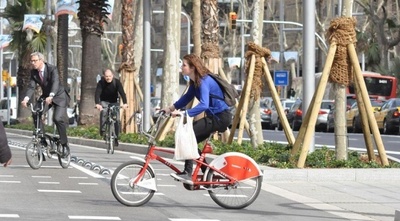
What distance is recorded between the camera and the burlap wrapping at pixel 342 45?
1842 centimetres

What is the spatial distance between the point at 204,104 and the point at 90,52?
24.0 meters

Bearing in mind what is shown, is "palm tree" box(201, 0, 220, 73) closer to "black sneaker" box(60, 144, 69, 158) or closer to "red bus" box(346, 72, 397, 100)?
"black sneaker" box(60, 144, 69, 158)

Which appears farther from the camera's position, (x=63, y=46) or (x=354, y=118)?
(x=354, y=118)

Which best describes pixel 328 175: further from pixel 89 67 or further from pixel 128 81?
pixel 89 67

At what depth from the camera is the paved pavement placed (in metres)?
13.9

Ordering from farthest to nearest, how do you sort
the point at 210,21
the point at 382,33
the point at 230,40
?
the point at 230,40 → the point at 382,33 → the point at 210,21

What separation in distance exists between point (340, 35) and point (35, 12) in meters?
39.9

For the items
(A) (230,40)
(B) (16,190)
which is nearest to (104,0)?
(B) (16,190)

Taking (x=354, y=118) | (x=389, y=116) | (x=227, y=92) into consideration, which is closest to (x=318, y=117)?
(x=354, y=118)

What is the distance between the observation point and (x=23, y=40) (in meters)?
56.4

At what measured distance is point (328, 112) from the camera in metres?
52.6

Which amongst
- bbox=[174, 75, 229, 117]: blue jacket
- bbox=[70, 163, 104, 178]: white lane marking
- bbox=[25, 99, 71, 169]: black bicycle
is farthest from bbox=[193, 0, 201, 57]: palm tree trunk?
bbox=[174, 75, 229, 117]: blue jacket

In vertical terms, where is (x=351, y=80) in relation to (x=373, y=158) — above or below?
above

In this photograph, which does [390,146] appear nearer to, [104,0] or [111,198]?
[104,0]
